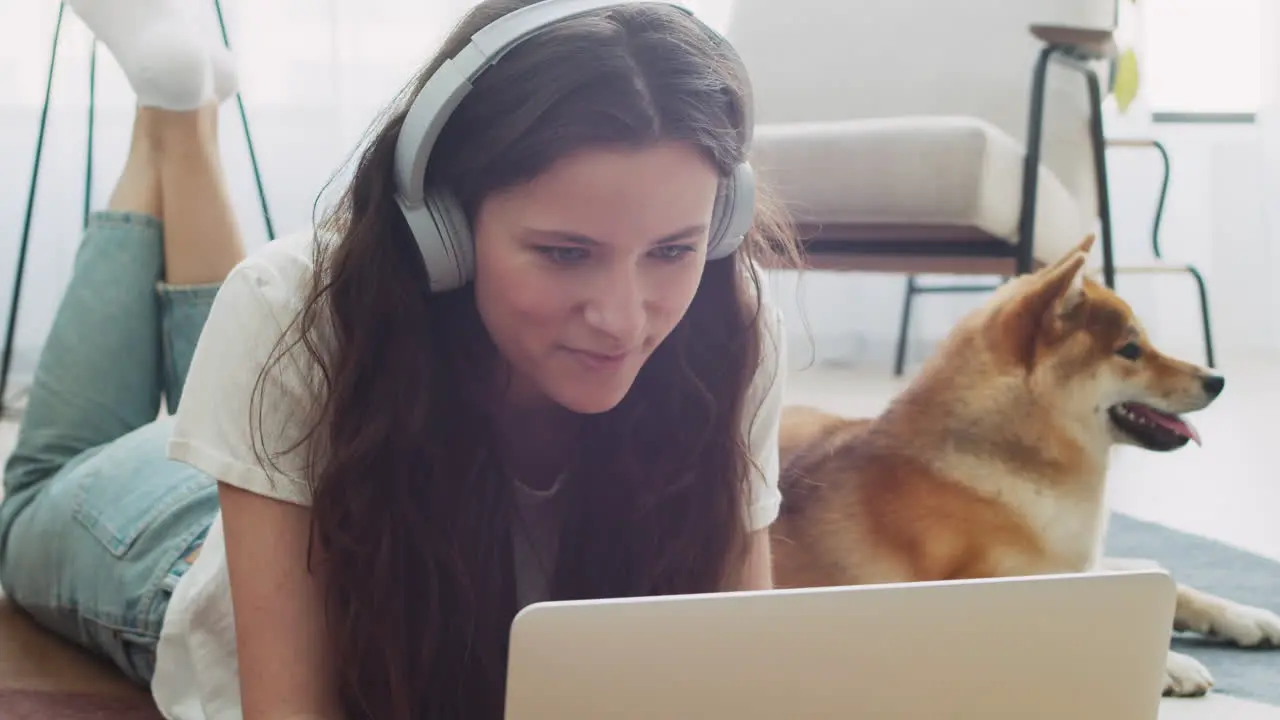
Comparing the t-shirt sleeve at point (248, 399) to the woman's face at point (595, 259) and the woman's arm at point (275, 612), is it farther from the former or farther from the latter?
the woman's face at point (595, 259)

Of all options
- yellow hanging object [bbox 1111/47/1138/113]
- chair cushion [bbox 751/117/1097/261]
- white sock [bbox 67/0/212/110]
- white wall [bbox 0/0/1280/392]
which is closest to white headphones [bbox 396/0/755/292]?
white sock [bbox 67/0/212/110]

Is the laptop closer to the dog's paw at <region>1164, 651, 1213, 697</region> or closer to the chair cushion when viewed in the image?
the dog's paw at <region>1164, 651, 1213, 697</region>

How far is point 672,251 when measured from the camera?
75 centimetres

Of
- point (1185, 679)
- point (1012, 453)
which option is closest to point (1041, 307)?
point (1012, 453)

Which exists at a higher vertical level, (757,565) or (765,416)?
(765,416)

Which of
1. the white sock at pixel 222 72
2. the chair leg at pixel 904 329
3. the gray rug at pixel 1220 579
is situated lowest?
the chair leg at pixel 904 329

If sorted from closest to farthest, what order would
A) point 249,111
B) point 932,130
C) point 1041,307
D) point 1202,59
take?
point 1041,307 → point 932,130 → point 249,111 → point 1202,59

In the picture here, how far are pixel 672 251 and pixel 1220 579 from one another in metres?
1.05

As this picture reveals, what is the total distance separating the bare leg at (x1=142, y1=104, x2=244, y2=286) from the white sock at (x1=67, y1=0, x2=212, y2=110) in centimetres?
3

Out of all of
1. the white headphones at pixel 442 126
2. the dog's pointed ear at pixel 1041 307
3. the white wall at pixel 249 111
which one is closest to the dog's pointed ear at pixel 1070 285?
the dog's pointed ear at pixel 1041 307

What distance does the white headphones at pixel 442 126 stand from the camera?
0.70 meters

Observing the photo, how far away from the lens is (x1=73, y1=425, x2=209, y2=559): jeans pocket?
118 centimetres

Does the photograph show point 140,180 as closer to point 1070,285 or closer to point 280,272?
point 280,272

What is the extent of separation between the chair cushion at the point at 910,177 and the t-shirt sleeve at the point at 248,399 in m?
1.30
